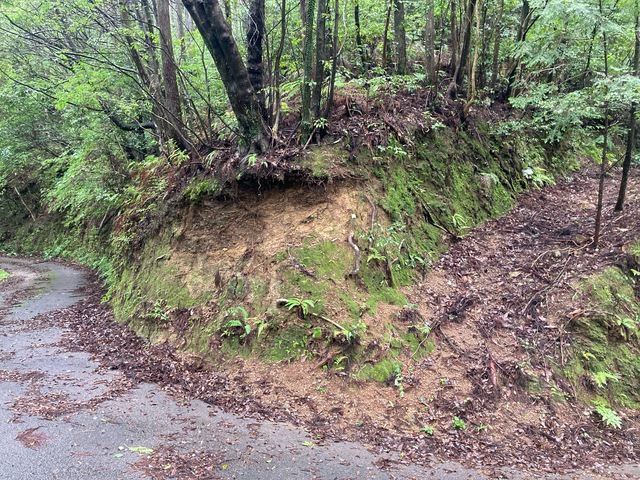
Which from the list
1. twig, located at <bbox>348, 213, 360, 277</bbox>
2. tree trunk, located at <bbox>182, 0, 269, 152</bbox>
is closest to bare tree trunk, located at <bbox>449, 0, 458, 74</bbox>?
tree trunk, located at <bbox>182, 0, 269, 152</bbox>

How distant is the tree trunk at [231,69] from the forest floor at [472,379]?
4.58m

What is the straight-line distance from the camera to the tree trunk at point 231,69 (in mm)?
7328

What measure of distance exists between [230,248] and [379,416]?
452 centimetres

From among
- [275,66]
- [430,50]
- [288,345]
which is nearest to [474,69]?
[430,50]

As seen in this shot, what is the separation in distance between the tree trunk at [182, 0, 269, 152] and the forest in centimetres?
4

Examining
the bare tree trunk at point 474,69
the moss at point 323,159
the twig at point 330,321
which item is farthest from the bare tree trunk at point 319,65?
the bare tree trunk at point 474,69

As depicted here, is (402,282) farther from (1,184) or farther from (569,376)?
(1,184)

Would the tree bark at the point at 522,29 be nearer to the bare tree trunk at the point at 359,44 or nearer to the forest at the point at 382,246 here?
the forest at the point at 382,246

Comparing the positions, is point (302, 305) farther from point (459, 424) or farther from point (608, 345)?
point (608, 345)

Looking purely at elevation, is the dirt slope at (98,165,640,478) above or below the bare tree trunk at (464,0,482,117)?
below

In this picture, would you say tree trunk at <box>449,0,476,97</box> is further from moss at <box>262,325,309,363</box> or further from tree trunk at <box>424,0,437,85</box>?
moss at <box>262,325,309,363</box>

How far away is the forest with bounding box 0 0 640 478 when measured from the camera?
247 inches

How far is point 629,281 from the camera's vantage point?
782cm

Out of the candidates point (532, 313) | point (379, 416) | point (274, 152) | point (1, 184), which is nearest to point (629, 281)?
point (532, 313)
